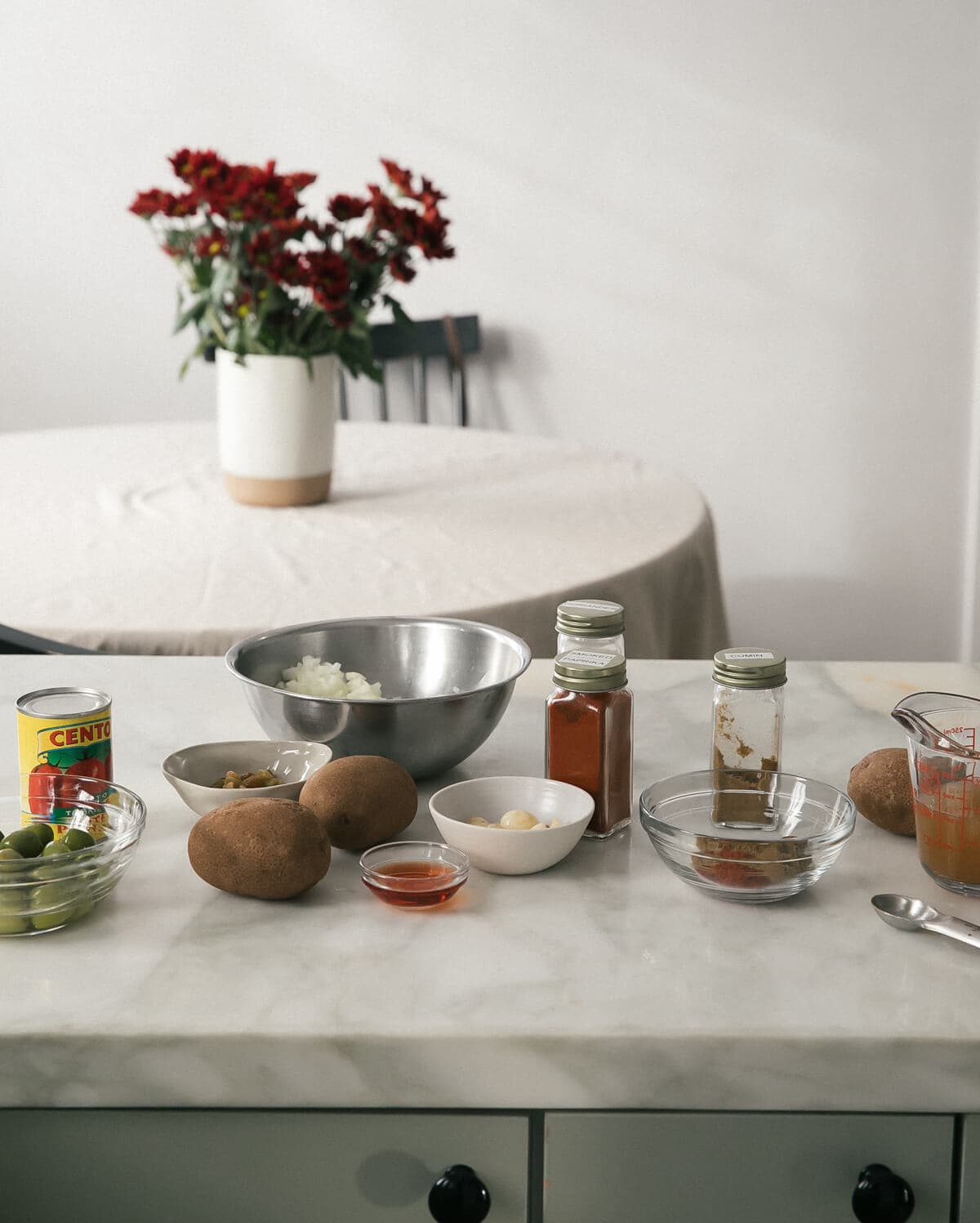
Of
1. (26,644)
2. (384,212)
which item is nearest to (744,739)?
(26,644)

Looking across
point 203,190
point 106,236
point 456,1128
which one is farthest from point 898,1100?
point 106,236

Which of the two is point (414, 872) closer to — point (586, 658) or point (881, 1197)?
point (586, 658)

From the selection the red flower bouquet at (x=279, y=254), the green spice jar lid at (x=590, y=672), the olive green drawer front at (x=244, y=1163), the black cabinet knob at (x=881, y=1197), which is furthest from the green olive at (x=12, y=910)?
the red flower bouquet at (x=279, y=254)

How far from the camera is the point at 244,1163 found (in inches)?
29.2

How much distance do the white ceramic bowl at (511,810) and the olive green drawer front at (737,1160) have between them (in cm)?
19

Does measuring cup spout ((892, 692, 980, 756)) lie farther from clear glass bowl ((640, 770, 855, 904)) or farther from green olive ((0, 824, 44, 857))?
green olive ((0, 824, 44, 857))

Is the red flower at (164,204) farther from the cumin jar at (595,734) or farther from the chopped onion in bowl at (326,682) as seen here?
the cumin jar at (595,734)

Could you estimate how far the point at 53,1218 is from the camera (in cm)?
75

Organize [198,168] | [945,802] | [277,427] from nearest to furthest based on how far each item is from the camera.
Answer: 1. [945,802]
2. [198,168]
3. [277,427]

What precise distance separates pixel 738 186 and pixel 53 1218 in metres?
3.35

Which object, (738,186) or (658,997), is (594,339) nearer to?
(738,186)

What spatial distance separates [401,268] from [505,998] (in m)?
1.43

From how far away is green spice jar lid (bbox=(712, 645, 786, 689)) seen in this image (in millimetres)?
903

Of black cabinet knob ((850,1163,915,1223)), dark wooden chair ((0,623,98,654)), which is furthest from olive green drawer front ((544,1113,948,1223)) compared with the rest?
dark wooden chair ((0,623,98,654))
